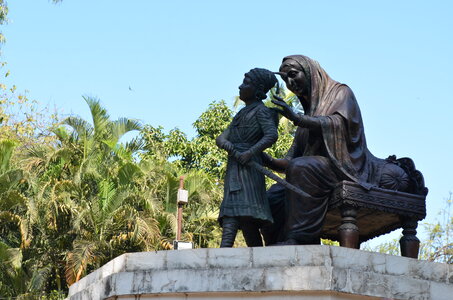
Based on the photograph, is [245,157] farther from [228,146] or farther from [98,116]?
[98,116]

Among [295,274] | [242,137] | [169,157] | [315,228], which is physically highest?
[169,157]

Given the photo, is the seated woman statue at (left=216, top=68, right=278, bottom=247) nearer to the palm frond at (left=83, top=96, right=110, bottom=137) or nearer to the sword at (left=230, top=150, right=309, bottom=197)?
the sword at (left=230, top=150, right=309, bottom=197)

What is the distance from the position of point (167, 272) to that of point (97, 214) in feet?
34.8

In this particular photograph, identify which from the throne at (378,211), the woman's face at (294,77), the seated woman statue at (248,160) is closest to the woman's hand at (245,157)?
the seated woman statue at (248,160)

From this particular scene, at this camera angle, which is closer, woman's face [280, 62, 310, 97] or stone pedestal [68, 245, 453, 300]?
stone pedestal [68, 245, 453, 300]

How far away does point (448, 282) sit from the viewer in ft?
24.6

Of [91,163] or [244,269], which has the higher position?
[91,163]

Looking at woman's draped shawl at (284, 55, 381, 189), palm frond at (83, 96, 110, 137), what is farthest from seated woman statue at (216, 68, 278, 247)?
palm frond at (83, 96, 110, 137)

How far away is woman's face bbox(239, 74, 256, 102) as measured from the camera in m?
8.52

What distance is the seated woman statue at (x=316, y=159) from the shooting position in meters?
8.09

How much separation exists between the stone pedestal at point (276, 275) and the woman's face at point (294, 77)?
2.16 meters

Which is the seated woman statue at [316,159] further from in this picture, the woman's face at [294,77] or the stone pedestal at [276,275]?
the stone pedestal at [276,275]

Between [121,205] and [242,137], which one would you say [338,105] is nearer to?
[242,137]

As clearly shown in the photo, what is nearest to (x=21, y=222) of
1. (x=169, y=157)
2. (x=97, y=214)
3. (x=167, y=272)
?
(x=97, y=214)
